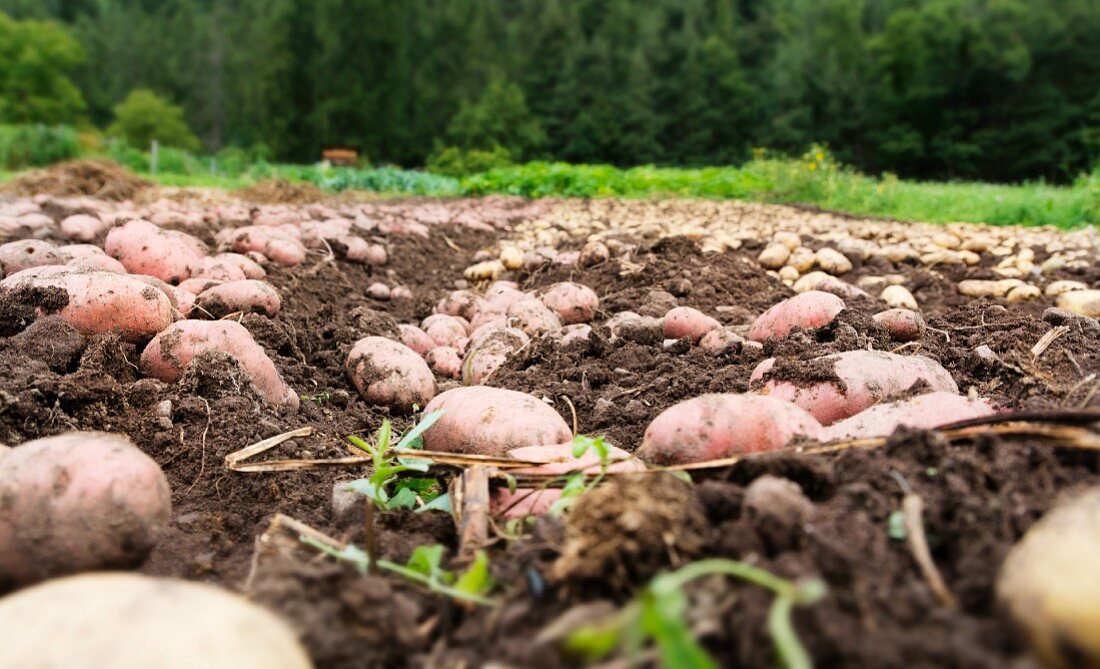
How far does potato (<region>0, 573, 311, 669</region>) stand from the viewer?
31.1 inches

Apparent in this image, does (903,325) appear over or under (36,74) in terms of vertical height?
under

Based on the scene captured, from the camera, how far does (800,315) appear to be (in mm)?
3012

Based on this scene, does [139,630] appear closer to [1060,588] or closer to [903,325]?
[1060,588]

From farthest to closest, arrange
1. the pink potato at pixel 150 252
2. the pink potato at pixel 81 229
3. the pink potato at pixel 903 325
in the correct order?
the pink potato at pixel 81 229 → the pink potato at pixel 150 252 → the pink potato at pixel 903 325

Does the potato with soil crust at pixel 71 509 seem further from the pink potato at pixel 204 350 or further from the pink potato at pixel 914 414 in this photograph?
the pink potato at pixel 914 414

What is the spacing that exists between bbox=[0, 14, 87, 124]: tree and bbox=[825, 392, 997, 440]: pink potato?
49600 millimetres

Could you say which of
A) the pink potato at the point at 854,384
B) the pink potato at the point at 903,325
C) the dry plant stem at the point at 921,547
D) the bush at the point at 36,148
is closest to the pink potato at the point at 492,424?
the pink potato at the point at 854,384

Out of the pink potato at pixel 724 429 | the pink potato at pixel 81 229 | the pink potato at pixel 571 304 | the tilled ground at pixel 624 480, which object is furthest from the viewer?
the pink potato at pixel 81 229

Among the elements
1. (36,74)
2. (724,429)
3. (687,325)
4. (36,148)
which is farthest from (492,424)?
(36,74)

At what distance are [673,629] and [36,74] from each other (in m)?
52.6

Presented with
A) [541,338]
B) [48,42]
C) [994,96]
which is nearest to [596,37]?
[994,96]

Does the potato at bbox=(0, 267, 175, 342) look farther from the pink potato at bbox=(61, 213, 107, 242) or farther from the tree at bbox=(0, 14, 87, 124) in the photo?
the tree at bbox=(0, 14, 87, 124)

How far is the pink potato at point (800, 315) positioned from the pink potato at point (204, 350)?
6.20 feet

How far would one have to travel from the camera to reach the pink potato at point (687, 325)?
3.51m
